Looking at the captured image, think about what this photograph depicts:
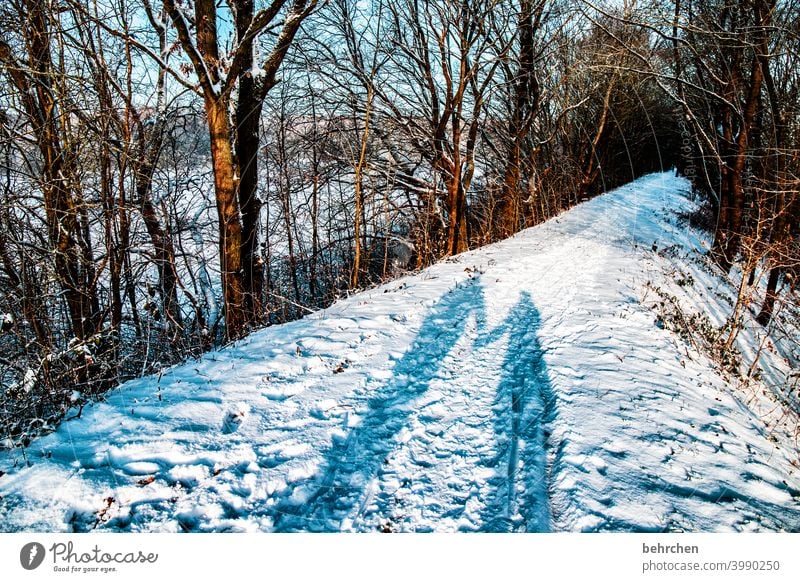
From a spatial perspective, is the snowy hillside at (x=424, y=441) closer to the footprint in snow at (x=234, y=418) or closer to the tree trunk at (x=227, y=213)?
the footprint in snow at (x=234, y=418)

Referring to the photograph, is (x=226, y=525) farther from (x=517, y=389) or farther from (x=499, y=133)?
(x=499, y=133)

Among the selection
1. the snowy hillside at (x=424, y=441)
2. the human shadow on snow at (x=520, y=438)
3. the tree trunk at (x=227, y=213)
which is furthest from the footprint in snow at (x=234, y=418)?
the tree trunk at (x=227, y=213)

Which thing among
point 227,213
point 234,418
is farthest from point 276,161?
point 234,418

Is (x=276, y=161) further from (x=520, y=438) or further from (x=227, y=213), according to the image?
(x=520, y=438)

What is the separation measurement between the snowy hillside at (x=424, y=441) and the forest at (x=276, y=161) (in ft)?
2.46

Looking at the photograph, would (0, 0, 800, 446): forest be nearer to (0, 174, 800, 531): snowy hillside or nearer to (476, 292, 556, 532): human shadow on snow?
(0, 174, 800, 531): snowy hillside

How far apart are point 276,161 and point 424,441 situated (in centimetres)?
798

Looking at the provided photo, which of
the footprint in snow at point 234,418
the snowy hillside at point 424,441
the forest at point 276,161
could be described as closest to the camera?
the snowy hillside at point 424,441

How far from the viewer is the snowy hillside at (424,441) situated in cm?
212

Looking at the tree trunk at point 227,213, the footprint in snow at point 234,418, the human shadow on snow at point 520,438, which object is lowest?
the human shadow on snow at point 520,438

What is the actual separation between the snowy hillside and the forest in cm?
75

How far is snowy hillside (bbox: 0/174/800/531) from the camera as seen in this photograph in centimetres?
212

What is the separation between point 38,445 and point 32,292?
96.3 inches
